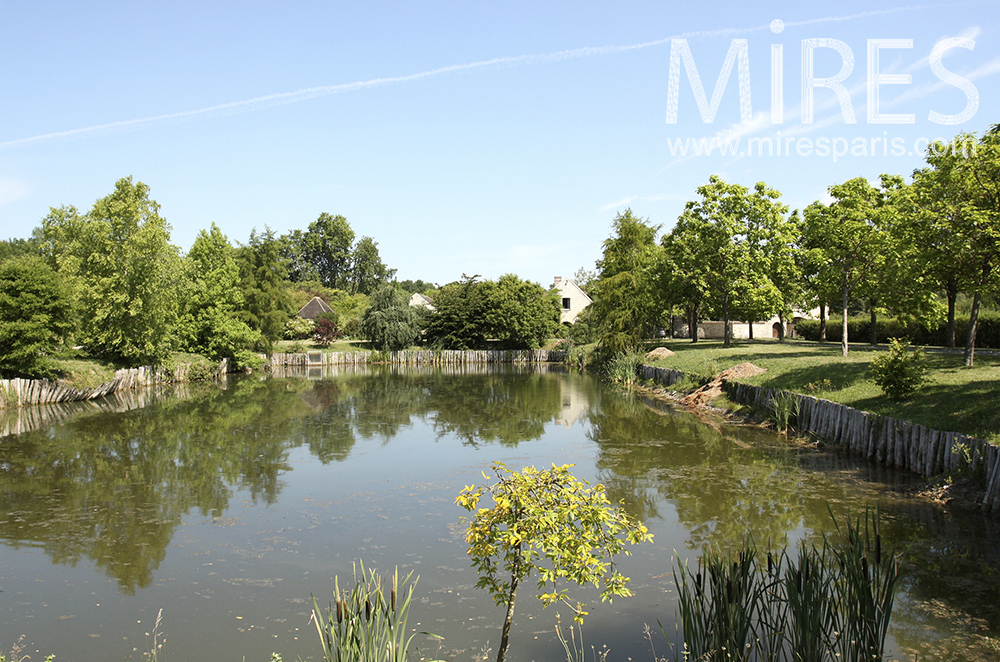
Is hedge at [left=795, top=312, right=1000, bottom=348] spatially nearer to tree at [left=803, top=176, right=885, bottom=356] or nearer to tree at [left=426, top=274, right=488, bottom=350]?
tree at [left=803, top=176, right=885, bottom=356]

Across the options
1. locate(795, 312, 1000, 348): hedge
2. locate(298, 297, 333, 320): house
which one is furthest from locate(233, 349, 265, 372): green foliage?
locate(795, 312, 1000, 348): hedge

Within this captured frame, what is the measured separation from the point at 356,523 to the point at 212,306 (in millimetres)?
34877

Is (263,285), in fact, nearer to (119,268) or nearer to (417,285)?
(119,268)

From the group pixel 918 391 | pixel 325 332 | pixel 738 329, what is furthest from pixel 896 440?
pixel 325 332

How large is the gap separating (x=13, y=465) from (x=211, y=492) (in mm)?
5848

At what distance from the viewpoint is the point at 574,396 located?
3078cm

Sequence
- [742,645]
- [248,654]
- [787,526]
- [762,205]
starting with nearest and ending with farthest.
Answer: [742,645], [248,654], [787,526], [762,205]

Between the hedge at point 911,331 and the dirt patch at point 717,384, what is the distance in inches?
194

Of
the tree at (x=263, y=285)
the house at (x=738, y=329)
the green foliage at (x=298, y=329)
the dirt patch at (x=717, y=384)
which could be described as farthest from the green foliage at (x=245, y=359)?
the house at (x=738, y=329)

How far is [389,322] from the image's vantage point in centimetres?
5616

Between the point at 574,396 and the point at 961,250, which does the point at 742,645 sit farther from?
the point at 574,396

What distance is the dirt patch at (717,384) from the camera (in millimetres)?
24828

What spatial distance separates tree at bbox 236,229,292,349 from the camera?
157 feet

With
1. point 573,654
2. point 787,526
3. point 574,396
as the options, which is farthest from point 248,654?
point 574,396
